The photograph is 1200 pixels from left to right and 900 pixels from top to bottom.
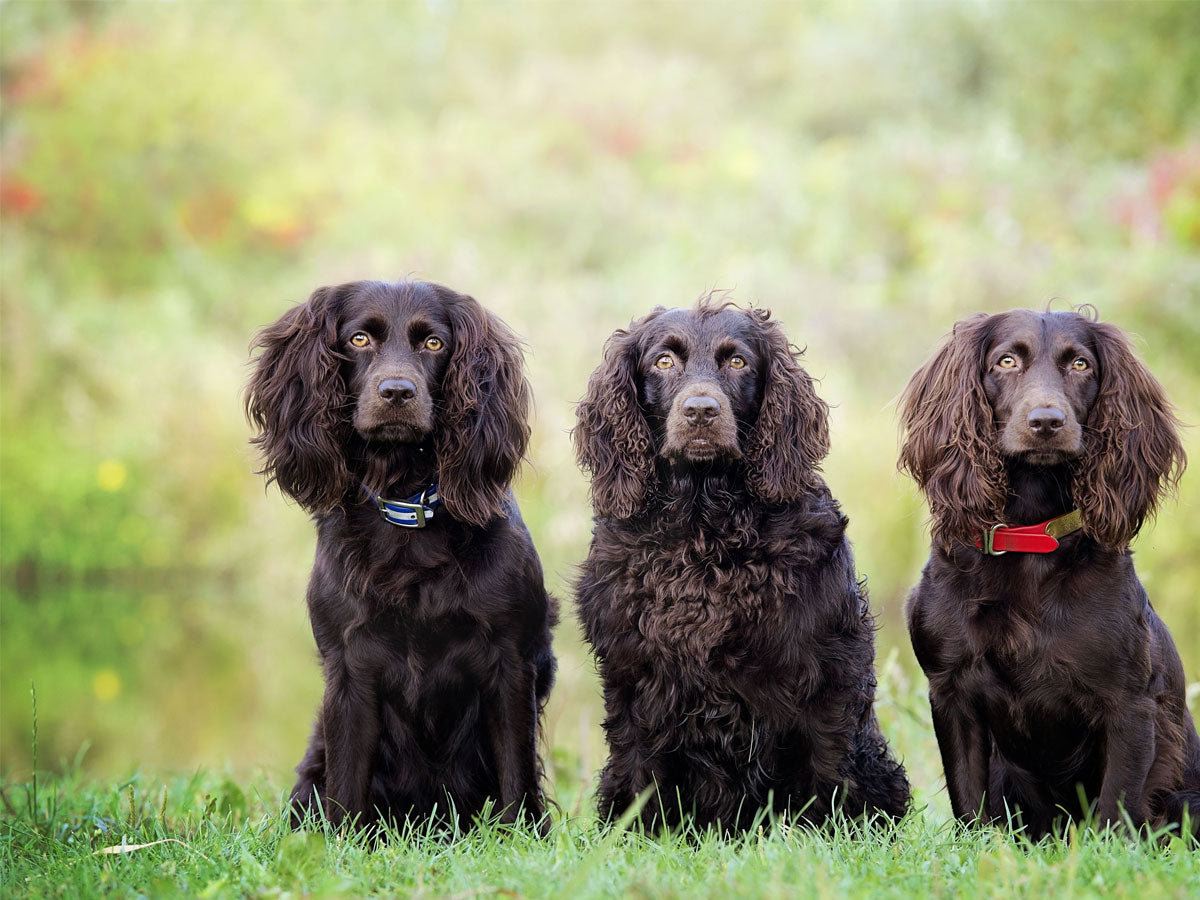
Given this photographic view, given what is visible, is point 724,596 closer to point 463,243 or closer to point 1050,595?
point 1050,595

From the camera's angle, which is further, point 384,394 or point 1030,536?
point 384,394

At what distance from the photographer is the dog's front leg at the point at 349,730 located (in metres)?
3.14

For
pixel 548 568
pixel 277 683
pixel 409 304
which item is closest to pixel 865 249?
pixel 548 568

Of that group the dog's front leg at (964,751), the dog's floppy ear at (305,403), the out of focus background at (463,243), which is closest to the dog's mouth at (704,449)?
the dog's front leg at (964,751)

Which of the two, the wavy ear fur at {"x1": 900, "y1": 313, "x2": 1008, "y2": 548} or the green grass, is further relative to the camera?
the wavy ear fur at {"x1": 900, "y1": 313, "x2": 1008, "y2": 548}

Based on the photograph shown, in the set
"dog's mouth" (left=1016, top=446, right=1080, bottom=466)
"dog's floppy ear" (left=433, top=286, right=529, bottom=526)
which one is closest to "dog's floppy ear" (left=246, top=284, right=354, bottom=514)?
"dog's floppy ear" (left=433, top=286, right=529, bottom=526)

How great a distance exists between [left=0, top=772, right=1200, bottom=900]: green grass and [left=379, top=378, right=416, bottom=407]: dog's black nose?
1.09m

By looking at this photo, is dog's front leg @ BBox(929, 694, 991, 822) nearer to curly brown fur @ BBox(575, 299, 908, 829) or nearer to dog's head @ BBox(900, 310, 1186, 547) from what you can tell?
curly brown fur @ BBox(575, 299, 908, 829)

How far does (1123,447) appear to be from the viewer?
3.15 meters

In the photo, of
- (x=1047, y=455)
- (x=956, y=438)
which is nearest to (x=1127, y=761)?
(x=1047, y=455)

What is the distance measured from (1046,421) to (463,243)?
33.8ft

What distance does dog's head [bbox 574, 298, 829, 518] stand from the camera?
3221 mm

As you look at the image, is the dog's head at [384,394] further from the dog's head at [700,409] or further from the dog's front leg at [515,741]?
Answer: the dog's front leg at [515,741]

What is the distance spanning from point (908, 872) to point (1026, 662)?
2.35ft
